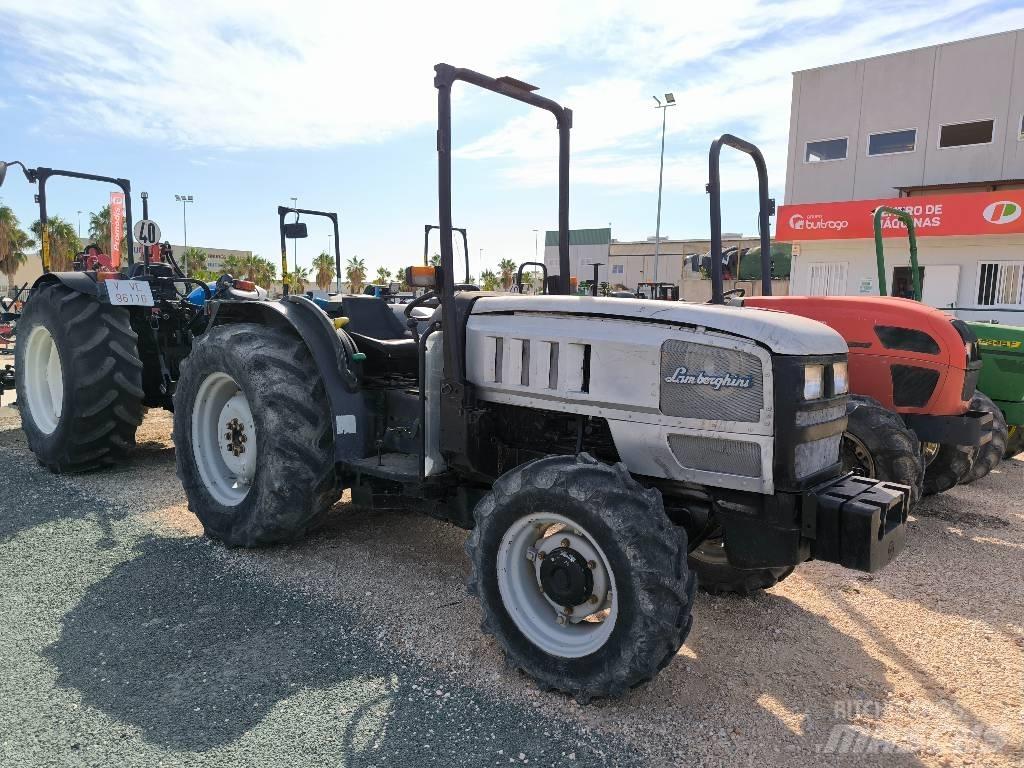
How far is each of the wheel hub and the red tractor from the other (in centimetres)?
270

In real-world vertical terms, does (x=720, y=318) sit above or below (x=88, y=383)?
above

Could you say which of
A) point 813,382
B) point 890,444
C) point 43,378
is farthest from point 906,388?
point 43,378

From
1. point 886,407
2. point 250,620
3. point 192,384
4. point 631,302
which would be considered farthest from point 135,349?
point 886,407

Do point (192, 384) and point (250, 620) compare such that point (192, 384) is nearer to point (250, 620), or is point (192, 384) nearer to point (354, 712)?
point (250, 620)

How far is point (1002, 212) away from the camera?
61.5ft

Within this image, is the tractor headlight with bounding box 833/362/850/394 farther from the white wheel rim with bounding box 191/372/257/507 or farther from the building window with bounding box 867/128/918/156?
the building window with bounding box 867/128/918/156

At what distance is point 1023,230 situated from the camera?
1853 centimetres

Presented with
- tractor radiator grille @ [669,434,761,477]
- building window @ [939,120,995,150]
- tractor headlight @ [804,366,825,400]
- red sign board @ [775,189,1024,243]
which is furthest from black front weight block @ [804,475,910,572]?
building window @ [939,120,995,150]

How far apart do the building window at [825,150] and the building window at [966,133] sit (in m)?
2.89

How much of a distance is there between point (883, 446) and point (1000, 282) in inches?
726

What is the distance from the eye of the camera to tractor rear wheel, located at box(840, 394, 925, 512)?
494cm

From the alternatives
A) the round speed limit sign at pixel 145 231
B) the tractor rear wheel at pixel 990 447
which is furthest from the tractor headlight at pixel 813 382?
the round speed limit sign at pixel 145 231

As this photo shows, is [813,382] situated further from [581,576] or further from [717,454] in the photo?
[581,576]

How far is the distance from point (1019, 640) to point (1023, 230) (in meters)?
18.7
